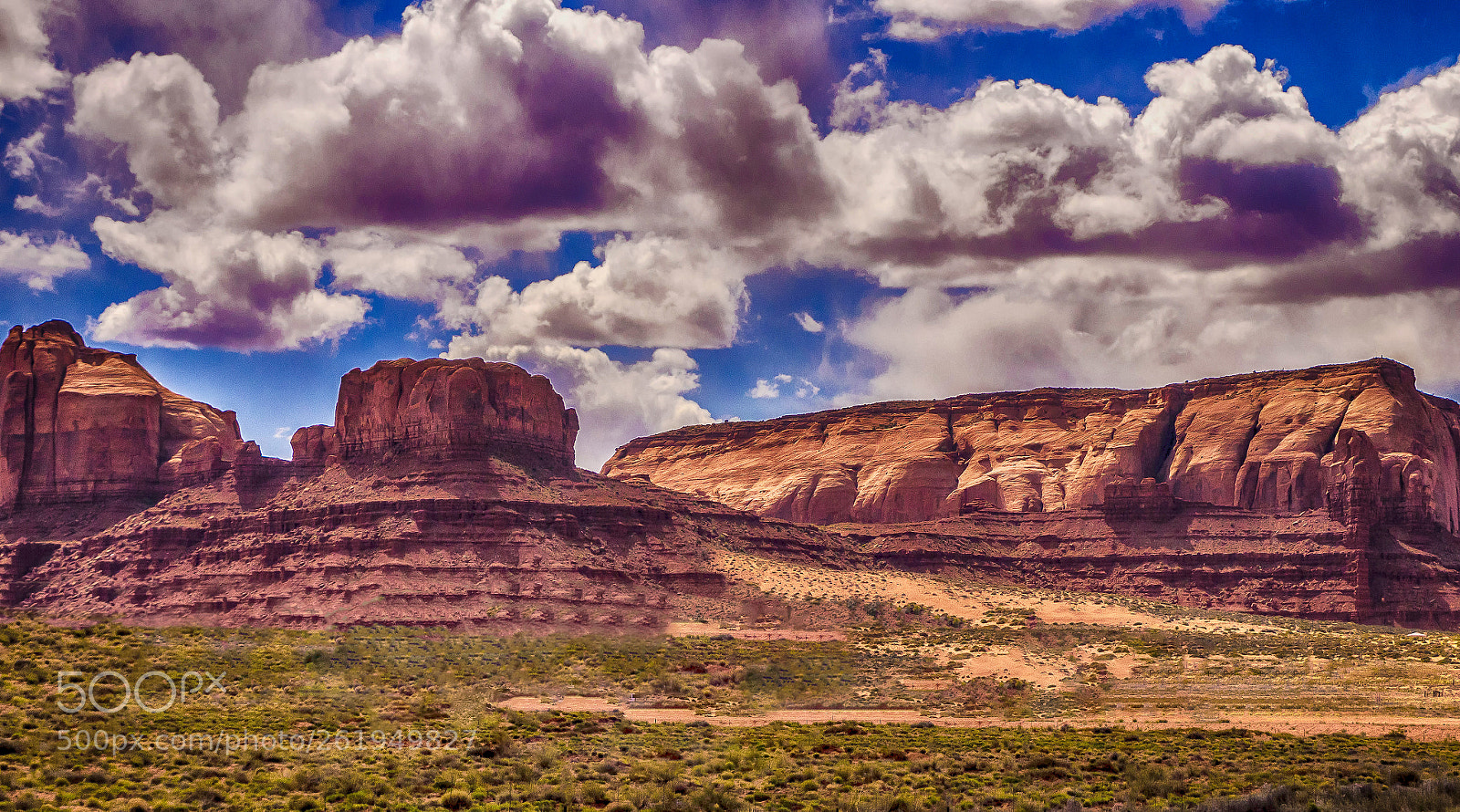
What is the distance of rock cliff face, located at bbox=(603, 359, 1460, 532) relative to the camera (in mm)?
141625

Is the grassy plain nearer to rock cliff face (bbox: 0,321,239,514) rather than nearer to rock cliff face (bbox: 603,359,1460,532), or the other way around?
rock cliff face (bbox: 603,359,1460,532)

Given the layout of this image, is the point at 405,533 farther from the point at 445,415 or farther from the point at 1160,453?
the point at 1160,453

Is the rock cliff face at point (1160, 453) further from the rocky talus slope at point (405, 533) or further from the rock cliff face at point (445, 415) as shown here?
the rock cliff face at point (445, 415)

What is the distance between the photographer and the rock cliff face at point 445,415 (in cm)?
11888

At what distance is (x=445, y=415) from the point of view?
119 m

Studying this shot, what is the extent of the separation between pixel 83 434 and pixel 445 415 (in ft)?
142

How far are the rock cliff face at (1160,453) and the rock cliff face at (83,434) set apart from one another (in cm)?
7484

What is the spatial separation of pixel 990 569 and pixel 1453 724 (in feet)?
232

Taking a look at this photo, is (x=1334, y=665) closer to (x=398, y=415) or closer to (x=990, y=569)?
(x=990, y=569)

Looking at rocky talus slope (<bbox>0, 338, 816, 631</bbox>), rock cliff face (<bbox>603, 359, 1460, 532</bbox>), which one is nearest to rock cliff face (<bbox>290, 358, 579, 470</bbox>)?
rocky talus slope (<bbox>0, 338, 816, 631</bbox>)

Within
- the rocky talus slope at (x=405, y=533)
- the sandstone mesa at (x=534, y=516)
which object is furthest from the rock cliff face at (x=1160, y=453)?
the rocky talus slope at (x=405, y=533)

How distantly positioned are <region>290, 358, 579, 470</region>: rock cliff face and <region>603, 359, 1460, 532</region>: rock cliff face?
50997 mm

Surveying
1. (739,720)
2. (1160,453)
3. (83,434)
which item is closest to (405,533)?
(739,720)

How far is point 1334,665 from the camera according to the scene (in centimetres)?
8294
